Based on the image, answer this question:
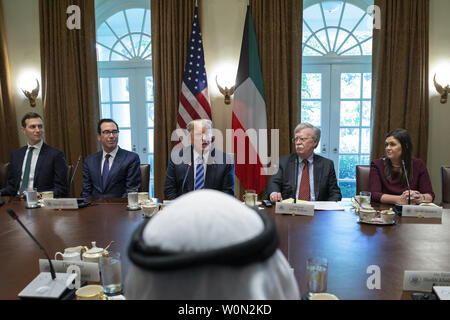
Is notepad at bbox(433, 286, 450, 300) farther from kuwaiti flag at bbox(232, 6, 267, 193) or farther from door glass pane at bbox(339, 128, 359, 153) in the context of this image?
door glass pane at bbox(339, 128, 359, 153)

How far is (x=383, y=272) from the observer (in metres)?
1.12

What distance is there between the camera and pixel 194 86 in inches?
160

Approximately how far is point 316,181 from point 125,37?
3646 mm

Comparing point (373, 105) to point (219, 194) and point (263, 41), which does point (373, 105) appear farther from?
point (219, 194)

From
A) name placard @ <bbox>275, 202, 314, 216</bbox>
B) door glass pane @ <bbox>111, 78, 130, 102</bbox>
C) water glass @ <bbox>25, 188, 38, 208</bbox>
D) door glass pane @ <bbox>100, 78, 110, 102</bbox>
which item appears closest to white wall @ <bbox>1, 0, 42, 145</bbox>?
door glass pane @ <bbox>100, 78, 110, 102</bbox>

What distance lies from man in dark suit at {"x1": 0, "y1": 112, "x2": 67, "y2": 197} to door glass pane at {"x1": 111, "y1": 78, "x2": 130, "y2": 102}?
1730 mm

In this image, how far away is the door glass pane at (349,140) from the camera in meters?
4.60

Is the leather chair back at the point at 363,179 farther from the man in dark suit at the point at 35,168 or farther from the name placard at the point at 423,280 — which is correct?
the man in dark suit at the point at 35,168

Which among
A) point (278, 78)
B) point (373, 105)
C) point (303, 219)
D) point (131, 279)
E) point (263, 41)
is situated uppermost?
point (263, 41)

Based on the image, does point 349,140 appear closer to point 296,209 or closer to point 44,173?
point 296,209

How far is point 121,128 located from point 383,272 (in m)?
4.41

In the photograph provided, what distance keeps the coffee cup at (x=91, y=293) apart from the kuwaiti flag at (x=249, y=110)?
127 inches

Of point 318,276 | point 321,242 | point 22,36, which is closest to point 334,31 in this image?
point 321,242
